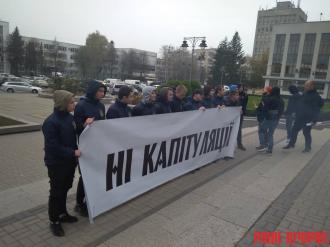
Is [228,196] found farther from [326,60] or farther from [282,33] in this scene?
[282,33]

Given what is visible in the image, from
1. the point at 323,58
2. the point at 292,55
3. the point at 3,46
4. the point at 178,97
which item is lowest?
the point at 178,97

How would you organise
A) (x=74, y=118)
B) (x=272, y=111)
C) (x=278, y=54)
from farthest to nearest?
(x=278, y=54) < (x=272, y=111) < (x=74, y=118)

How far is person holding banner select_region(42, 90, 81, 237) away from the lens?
10.2ft

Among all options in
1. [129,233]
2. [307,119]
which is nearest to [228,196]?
[129,233]

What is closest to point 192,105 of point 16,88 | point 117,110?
point 117,110

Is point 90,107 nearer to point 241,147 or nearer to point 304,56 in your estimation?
point 241,147

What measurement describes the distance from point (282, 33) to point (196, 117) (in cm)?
7059

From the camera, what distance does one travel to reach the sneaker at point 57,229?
10.8 feet

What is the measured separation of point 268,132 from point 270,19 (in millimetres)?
133026

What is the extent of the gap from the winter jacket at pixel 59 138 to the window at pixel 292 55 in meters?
70.4

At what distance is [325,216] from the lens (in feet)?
14.0

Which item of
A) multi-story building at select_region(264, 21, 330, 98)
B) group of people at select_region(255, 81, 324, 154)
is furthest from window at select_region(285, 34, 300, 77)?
group of people at select_region(255, 81, 324, 154)

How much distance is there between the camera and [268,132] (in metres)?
8.05

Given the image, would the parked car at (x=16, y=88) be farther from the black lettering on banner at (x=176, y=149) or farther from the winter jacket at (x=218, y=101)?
the black lettering on banner at (x=176, y=149)
